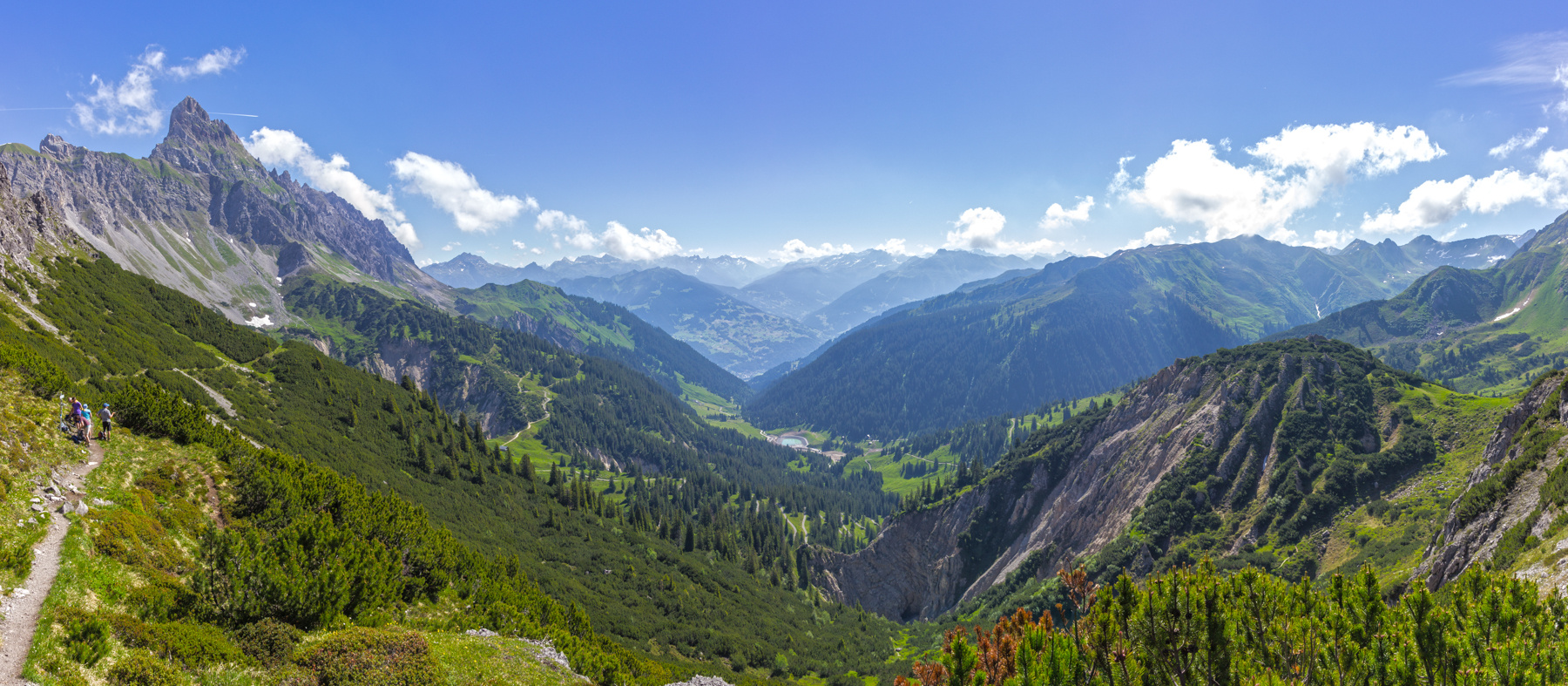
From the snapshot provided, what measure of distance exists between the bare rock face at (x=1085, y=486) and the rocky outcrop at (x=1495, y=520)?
3788 cm

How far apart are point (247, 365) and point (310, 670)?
12875 cm

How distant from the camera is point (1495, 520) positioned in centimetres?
4084

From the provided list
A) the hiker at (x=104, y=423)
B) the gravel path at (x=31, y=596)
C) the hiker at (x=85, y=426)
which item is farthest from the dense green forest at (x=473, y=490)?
the gravel path at (x=31, y=596)

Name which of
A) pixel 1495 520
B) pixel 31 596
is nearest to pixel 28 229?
pixel 31 596

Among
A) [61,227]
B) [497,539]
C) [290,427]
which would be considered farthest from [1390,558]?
[61,227]

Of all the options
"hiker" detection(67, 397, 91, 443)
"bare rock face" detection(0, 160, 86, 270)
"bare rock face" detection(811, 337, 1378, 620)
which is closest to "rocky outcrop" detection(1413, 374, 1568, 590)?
"bare rock face" detection(811, 337, 1378, 620)

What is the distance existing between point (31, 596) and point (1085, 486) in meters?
138

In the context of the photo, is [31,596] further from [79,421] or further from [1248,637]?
[1248,637]

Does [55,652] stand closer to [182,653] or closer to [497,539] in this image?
[182,653]

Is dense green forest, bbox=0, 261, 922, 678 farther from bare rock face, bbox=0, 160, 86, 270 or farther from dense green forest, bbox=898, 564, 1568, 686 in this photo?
dense green forest, bbox=898, 564, 1568, 686

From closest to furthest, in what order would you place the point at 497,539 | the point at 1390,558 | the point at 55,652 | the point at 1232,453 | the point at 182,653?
the point at 55,652
the point at 182,653
the point at 1390,558
the point at 497,539
the point at 1232,453

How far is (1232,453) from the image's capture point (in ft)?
321

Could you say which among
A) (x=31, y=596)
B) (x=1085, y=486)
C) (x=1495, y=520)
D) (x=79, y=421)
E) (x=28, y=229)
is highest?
(x=28, y=229)

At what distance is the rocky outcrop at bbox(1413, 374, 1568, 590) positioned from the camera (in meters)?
38.4
